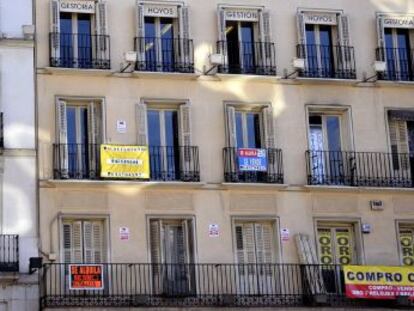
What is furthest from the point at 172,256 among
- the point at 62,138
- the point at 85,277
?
the point at 62,138

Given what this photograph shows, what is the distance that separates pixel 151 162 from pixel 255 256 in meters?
4.34

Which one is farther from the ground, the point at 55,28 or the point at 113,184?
the point at 55,28

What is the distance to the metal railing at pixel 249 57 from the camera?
38.1 meters

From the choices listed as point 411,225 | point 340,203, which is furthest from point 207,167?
point 411,225

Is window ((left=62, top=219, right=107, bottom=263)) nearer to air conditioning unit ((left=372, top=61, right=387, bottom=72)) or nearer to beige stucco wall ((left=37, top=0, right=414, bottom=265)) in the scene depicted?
beige stucco wall ((left=37, top=0, right=414, bottom=265))

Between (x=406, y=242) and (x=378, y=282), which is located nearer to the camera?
(x=378, y=282)

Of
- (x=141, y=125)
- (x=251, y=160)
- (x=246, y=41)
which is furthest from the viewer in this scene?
(x=246, y=41)

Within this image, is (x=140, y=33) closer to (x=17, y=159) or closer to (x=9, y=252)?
(x=17, y=159)

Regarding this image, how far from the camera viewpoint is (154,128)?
37250 millimetres

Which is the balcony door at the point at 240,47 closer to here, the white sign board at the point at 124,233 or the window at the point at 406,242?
the white sign board at the point at 124,233

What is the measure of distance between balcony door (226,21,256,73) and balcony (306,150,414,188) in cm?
352

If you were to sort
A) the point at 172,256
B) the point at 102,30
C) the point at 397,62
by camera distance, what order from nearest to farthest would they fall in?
the point at 172,256
the point at 102,30
the point at 397,62

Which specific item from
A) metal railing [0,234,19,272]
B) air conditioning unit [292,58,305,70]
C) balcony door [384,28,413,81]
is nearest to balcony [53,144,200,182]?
metal railing [0,234,19,272]

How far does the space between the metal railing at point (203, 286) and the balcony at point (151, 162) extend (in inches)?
110
